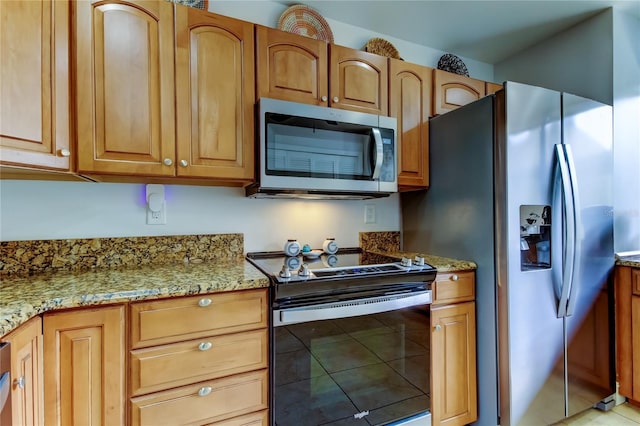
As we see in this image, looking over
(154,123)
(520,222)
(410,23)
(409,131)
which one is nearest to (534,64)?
(410,23)

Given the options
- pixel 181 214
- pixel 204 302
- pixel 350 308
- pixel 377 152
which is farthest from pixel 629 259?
pixel 181 214

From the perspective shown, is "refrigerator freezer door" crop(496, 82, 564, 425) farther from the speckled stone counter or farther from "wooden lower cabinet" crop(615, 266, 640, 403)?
"wooden lower cabinet" crop(615, 266, 640, 403)

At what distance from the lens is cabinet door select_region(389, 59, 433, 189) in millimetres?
1868

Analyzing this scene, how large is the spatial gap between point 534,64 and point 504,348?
2.20 m

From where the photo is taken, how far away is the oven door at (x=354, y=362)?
4.16 feet

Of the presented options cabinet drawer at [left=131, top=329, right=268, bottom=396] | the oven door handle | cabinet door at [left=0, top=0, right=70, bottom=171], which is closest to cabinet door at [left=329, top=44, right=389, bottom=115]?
the oven door handle

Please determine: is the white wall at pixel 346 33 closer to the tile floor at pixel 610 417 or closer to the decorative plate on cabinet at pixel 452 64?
the decorative plate on cabinet at pixel 452 64

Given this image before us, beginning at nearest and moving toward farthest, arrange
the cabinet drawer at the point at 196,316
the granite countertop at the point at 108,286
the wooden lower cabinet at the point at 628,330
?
the granite countertop at the point at 108,286 → the cabinet drawer at the point at 196,316 → the wooden lower cabinet at the point at 628,330

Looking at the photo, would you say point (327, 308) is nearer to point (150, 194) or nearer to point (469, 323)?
point (469, 323)

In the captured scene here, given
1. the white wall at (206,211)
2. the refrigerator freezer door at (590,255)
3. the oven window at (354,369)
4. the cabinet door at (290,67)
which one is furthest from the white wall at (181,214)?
the refrigerator freezer door at (590,255)

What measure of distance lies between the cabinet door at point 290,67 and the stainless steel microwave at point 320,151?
0.12 meters

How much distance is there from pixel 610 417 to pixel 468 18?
262cm

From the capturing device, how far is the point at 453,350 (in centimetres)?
160

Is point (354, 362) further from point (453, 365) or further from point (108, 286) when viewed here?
point (108, 286)
